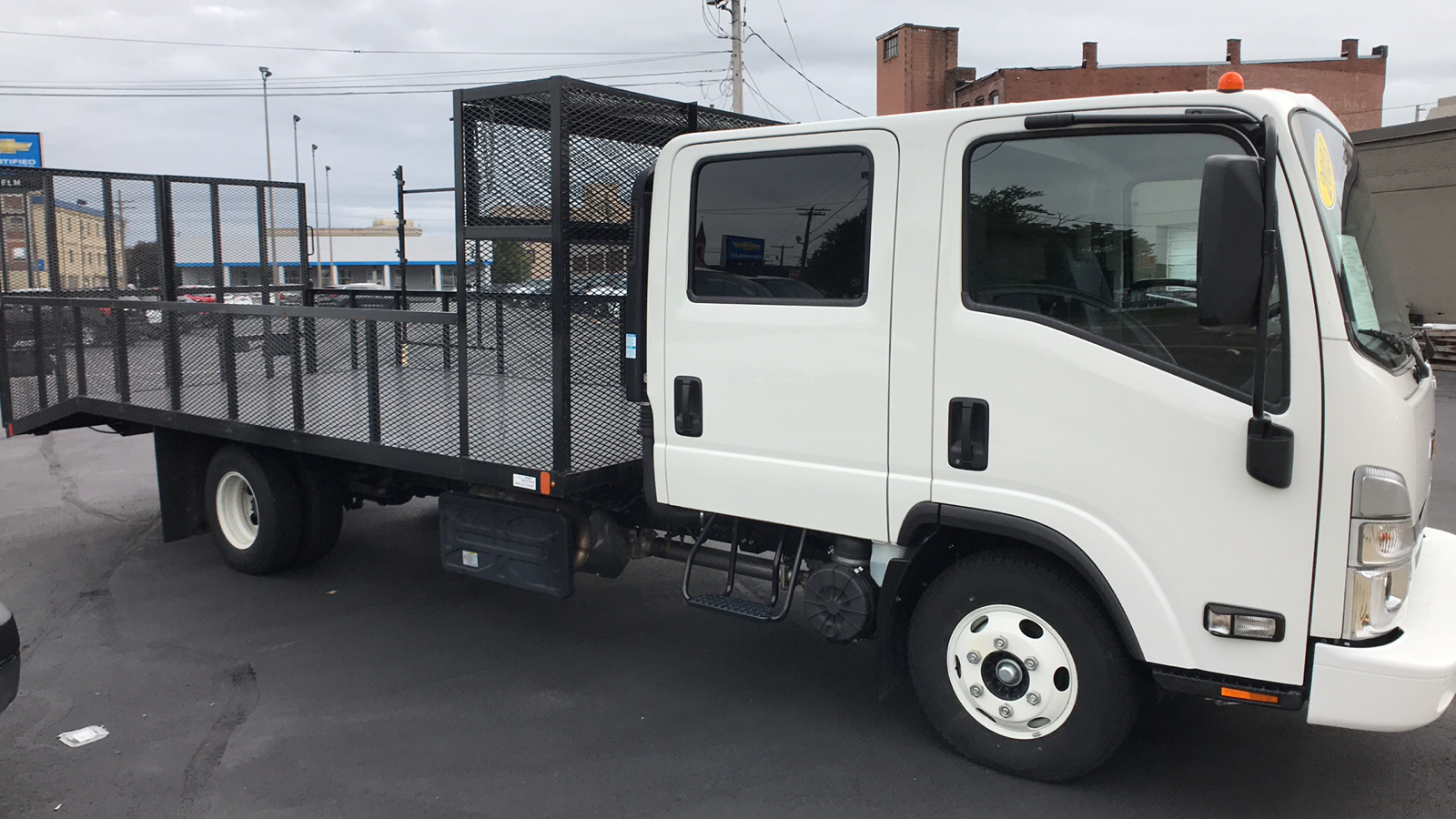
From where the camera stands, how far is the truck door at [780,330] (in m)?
3.92

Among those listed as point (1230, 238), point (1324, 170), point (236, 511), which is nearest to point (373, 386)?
point (236, 511)

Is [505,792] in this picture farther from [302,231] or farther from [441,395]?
[302,231]

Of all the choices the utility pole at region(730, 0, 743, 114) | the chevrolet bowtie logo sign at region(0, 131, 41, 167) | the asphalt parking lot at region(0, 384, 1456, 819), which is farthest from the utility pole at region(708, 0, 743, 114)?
the chevrolet bowtie logo sign at region(0, 131, 41, 167)

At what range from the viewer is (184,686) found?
4.96m

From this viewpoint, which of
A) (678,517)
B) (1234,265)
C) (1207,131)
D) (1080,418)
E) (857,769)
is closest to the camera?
(1234,265)

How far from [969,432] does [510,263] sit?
2.29m

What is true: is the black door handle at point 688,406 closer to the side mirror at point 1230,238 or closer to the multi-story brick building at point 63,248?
the side mirror at point 1230,238

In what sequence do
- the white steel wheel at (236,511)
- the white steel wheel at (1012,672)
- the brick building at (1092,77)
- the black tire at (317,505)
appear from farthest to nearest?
the brick building at (1092,77) < the white steel wheel at (236,511) < the black tire at (317,505) < the white steel wheel at (1012,672)

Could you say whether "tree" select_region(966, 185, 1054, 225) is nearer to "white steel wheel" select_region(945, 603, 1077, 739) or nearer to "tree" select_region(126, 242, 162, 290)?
"white steel wheel" select_region(945, 603, 1077, 739)

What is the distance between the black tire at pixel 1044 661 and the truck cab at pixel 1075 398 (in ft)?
0.04

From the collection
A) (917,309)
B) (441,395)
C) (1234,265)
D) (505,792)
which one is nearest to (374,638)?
(441,395)

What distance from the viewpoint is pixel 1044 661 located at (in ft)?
12.2

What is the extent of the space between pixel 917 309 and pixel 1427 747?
277 cm

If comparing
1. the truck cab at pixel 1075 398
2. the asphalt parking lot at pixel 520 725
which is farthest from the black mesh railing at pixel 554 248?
the asphalt parking lot at pixel 520 725
